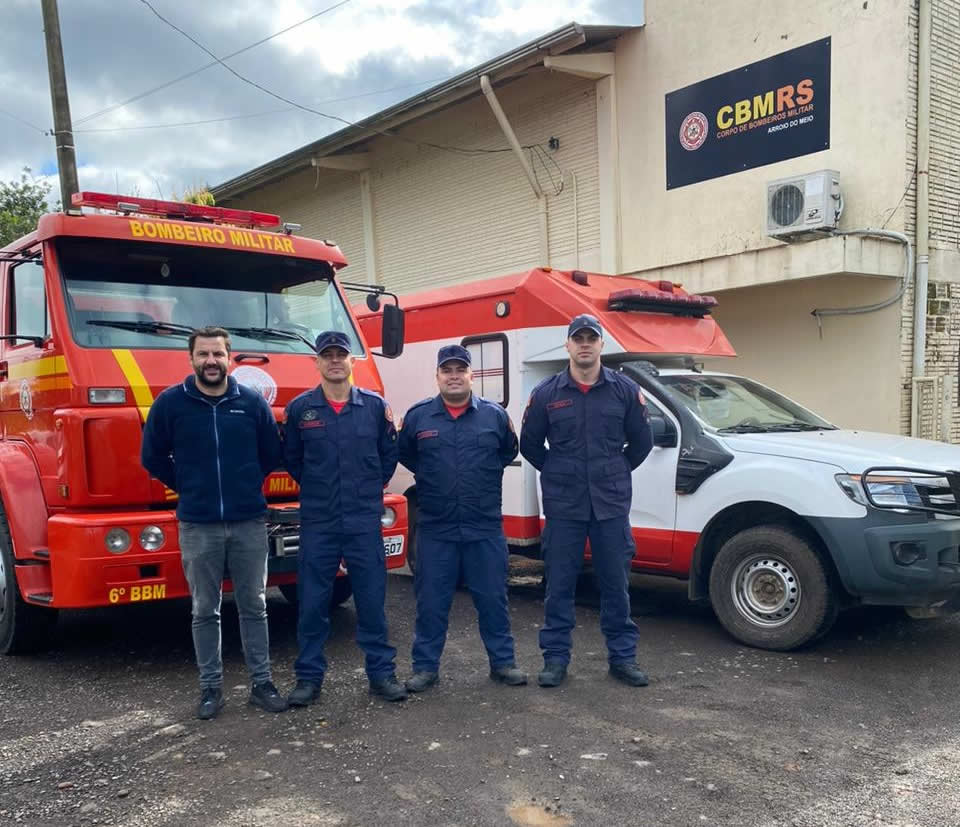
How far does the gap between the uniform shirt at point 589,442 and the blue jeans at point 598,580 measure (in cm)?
9

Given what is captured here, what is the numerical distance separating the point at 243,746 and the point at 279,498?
168 centimetres

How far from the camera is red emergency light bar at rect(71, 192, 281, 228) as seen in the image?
5.45 metres

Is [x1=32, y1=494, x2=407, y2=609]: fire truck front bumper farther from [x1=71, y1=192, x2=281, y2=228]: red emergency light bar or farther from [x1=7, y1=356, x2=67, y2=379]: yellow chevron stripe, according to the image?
[x1=71, y1=192, x2=281, y2=228]: red emergency light bar

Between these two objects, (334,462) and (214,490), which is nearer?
(214,490)

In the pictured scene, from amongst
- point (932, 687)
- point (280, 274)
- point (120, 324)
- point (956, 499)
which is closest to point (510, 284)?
point (280, 274)

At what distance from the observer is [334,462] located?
459 cm

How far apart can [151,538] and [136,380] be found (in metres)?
0.89

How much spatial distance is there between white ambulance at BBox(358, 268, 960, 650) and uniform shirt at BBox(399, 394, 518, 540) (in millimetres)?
1540

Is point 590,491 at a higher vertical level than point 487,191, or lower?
lower

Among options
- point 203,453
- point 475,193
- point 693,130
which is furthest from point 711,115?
point 203,453

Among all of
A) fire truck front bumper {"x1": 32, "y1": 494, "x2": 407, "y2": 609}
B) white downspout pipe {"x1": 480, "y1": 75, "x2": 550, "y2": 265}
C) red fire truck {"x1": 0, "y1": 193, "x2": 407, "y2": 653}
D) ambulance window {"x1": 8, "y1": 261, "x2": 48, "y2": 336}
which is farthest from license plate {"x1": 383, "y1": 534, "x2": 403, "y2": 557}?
white downspout pipe {"x1": 480, "y1": 75, "x2": 550, "y2": 265}

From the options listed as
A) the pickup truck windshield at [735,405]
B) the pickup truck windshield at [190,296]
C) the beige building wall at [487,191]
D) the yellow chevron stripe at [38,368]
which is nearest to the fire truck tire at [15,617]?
the yellow chevron stripe at [38,368]

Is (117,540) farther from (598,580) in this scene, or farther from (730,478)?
(730,478)

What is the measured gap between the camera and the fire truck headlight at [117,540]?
4.60 m
